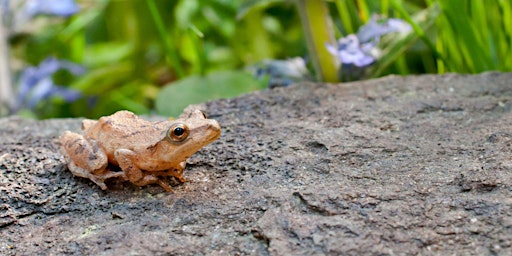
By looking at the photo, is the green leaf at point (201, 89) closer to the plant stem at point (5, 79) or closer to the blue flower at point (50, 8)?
the blue flower at point (50, 8)

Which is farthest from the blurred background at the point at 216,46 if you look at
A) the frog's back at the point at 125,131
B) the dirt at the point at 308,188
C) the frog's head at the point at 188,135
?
the frog's head at the point at 188,135

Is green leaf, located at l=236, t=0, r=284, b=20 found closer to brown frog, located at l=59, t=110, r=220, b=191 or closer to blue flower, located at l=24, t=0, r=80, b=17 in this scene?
brown frog, located at l=59, t=110, r=220, b=191

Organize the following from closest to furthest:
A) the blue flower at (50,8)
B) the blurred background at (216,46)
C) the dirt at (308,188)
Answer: the dirt at (308,188) → the blurred background at (216,46) → the blue flower at (50,8)

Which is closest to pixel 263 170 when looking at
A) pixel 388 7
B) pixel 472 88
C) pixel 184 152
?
pixel 184 152

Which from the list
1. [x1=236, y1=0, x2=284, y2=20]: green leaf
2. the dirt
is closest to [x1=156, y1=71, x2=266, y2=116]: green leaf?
[x1=236, y1=0, x2=284, y2=20]: green leaf

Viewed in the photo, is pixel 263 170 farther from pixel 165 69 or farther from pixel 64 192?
pixel 165 69

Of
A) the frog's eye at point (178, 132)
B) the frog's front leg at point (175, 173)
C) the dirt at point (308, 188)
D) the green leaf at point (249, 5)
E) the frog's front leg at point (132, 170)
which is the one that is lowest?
the dirt at point (308, 188)

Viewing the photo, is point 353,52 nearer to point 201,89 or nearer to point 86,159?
point 201,89
